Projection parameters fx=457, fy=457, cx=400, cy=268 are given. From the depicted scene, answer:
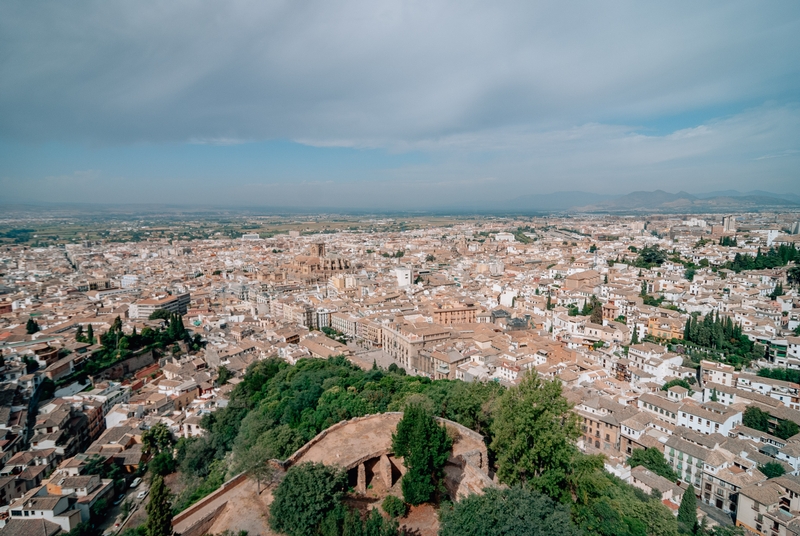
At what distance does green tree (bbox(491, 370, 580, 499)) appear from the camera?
6.86 metres

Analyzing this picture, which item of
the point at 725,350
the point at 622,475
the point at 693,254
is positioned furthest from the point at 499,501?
the point at 693,254

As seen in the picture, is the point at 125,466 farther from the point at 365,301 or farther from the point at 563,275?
the point at 563,275

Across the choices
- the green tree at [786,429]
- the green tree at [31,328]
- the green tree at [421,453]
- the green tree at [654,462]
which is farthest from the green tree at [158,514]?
the green tree at [31,328]

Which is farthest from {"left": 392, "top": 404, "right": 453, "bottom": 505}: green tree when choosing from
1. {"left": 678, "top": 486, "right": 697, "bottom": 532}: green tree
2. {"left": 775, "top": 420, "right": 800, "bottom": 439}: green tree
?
{"left": 775, "top": 420, "right": 800, "bottom": 439}: green tree

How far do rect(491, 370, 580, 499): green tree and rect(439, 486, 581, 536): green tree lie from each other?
112cm

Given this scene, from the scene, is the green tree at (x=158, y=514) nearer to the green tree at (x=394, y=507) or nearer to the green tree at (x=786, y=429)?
the green tree at (x=394, y=507)

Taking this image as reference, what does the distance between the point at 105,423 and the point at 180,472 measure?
5582mm

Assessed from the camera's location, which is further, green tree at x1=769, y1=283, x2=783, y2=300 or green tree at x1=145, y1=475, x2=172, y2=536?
green tree at x1=769, y1=283, x2=783, y2=300

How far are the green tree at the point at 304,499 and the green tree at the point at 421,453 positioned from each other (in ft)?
3.69

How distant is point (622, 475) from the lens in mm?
12273

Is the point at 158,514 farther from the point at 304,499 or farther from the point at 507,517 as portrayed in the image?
the point at 507,517

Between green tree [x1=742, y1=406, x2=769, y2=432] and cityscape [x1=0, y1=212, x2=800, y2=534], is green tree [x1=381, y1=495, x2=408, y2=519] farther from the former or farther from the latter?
green tree [x1=742, y1=406, x2=769, y2=432]

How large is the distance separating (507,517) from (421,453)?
1975mm

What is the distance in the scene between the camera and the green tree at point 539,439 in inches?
270
